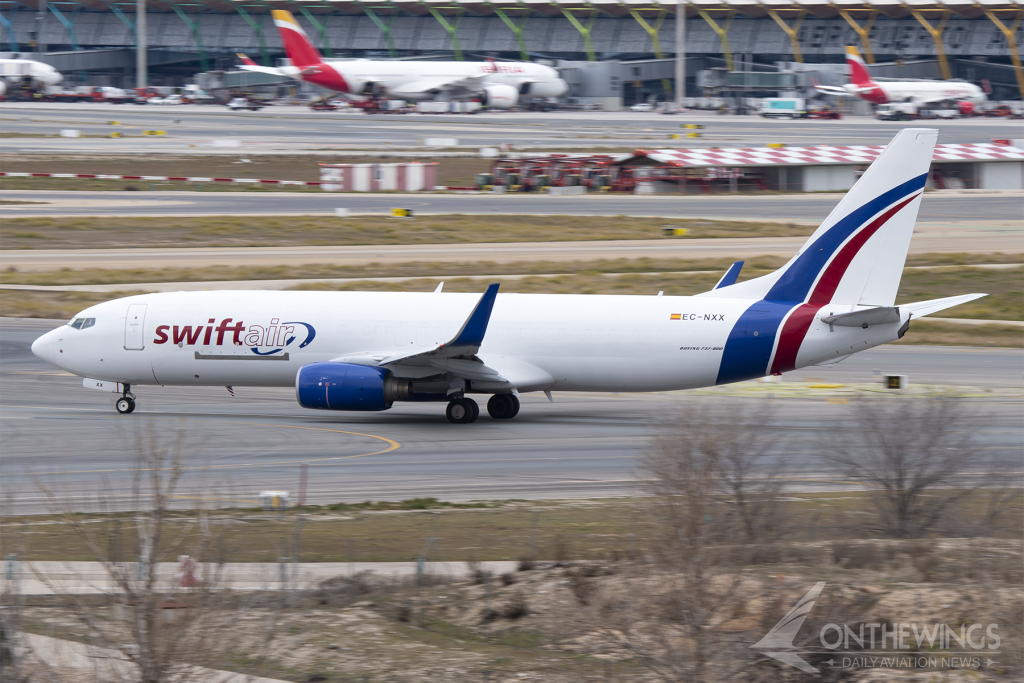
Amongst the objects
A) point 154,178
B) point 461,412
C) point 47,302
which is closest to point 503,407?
point 461,412

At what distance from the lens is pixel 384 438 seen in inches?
1255

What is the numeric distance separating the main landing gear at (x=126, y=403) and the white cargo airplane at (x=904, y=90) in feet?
481

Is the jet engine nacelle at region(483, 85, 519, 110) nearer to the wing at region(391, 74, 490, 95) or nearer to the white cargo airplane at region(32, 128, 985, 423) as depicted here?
the wing at region(391, 74, 490, 95)

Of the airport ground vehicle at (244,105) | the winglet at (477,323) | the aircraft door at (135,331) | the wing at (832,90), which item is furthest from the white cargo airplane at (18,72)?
the winglet at (477,323)

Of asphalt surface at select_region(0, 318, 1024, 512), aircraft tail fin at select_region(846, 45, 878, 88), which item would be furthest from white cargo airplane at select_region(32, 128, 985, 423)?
aircraft tail fin at select_region(846, 45, 878, 88)

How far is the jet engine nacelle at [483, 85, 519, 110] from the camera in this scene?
6629 inches

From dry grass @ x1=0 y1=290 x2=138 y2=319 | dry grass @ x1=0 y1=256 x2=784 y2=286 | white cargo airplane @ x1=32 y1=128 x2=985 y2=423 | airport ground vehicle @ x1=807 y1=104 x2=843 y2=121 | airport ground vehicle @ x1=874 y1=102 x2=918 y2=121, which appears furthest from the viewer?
airport ground vehicle @ x1=807 y1=104 x2=843 y2=121

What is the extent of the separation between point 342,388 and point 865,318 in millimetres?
14471

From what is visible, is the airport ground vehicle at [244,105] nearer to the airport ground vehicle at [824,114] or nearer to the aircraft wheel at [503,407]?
the airport ground vehicle at [824,114]

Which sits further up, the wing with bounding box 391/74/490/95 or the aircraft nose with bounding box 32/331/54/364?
the wing with bounding box 391/74/490/95

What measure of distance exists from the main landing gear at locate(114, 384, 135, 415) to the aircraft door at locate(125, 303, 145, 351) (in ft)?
4.75

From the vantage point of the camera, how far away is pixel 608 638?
1600 centimetres

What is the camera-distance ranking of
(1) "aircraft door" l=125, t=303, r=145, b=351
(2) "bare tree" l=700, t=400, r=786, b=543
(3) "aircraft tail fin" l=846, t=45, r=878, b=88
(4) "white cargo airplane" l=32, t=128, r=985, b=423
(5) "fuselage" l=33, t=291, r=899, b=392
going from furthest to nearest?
1. (3) "aircraft tail fin" l=846, t=45, r=878, b=88
2. (1) "aircraft door" l=125, t=303, r=145, b=351
3. (5) "fuselage" l=33, t=291, r=899, b=392
4. (4) "white cargo airplane" l=32, t=128, r=985, b=423
5. (2) "bare tree" l=700, t=400, r=786, b=543

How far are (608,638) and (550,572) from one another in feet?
9.86
